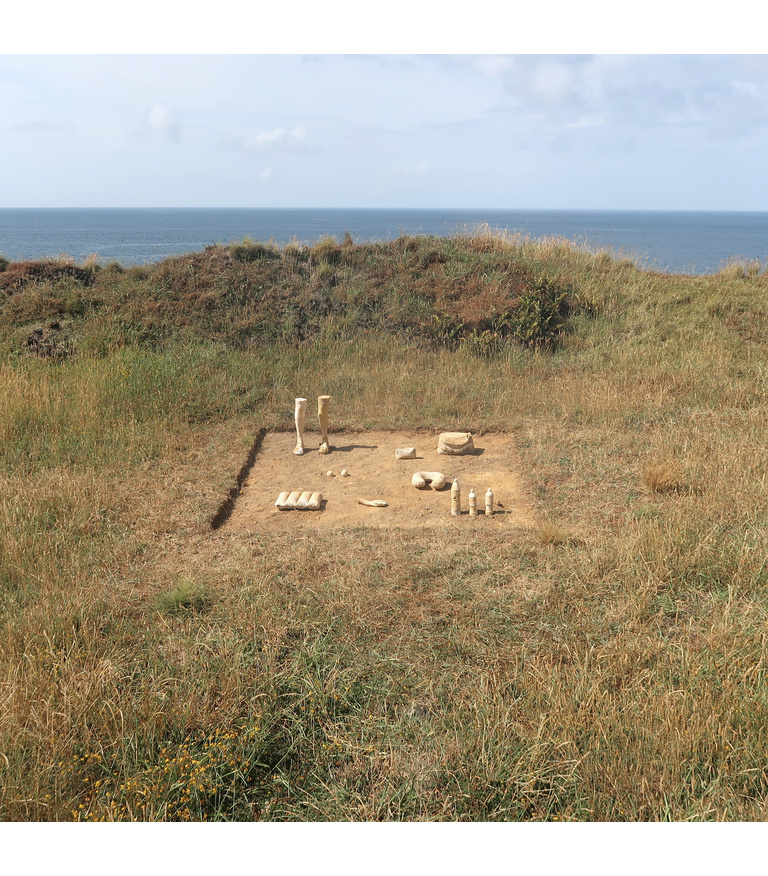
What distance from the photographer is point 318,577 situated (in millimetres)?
4855

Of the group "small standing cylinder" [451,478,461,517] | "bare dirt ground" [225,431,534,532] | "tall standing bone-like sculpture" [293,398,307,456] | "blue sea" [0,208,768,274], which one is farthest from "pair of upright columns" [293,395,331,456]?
"blue sea" [0,208,768,274]

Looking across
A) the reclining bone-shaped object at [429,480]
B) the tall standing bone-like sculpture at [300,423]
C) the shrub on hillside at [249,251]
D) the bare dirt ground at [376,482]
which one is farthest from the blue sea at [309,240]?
the reclining bone-shaped object at [429,480]

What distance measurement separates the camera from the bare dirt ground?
598 centimetres

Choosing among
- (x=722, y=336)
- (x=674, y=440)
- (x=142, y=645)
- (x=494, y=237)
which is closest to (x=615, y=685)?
(x=142, y=645)

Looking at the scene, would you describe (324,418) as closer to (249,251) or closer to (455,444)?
(455,444)

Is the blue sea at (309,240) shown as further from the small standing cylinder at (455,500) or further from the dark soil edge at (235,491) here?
the small standing cylinder at (455,500)

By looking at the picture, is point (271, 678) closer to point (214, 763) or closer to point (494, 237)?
point (214, 763)

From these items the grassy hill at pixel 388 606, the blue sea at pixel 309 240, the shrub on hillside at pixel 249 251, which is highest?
the blue sea at pixel 309 240

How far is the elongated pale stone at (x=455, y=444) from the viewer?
7492 millimetres

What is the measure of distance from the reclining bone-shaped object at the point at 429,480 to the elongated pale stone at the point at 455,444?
83 cm

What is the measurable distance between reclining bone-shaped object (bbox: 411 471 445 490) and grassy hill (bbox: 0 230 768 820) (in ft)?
2.92

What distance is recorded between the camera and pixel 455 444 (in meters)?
7.48

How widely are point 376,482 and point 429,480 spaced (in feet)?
1.84

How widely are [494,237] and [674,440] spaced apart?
878cm
